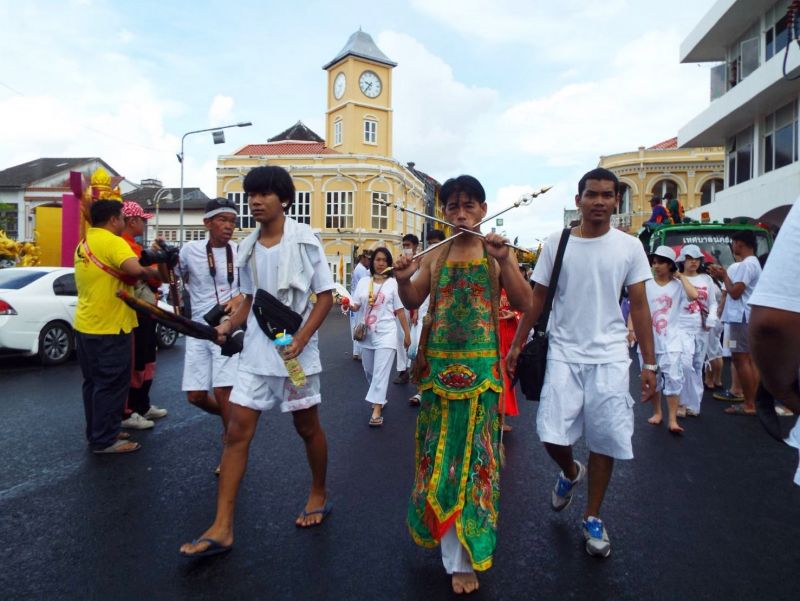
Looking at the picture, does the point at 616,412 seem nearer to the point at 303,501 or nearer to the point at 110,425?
the point at 303,501

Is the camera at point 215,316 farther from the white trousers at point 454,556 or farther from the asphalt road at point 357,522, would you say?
the white trousers at point 454,556

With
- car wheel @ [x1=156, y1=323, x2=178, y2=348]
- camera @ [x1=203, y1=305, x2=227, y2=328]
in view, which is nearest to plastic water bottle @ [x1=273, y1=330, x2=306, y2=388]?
camera @ [x1=203, y1=305, x2=227, y2=328]

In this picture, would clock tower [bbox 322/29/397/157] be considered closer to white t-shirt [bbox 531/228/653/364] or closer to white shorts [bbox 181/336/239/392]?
white shorts [bbox 181/336/239/392]

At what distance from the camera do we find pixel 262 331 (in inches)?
134

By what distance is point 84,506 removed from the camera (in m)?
3.84

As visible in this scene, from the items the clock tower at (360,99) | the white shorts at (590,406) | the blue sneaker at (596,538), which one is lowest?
the blue sneaker at (596,538)

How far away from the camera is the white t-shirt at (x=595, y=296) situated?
11.0 ft

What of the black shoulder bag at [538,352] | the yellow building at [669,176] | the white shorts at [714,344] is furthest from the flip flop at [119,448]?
the yellow building at [669,176]

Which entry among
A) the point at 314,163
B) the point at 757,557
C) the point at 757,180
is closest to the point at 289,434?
the point at 757,557

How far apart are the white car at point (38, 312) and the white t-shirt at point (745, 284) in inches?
353

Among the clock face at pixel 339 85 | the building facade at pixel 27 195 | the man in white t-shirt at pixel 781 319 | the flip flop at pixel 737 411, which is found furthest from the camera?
the building facade at pixel 27 195

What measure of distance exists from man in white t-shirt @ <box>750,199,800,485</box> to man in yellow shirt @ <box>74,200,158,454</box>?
4.53 m

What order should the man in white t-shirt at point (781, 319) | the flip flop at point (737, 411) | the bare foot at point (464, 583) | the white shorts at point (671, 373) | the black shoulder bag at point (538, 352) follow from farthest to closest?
the flip flop at point (737, 411) → the white shorts at point (671, 373) → the black shoulder bag at point (538, 352) → the bare foot at point (464, 583) → the man in white t-shirt at point (781, 319)

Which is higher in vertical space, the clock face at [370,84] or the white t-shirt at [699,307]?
the clock face at [370,84]
